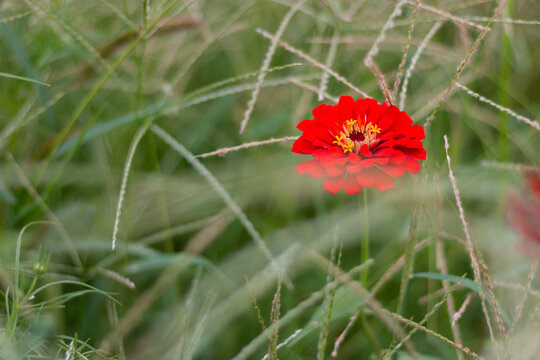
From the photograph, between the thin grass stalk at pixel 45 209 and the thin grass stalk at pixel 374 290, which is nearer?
the thin grass stalk at pixel 374 290

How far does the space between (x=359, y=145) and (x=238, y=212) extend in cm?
12

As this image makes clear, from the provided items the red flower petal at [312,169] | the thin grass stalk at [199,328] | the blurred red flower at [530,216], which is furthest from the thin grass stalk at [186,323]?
the blurred red flower at [530,216]

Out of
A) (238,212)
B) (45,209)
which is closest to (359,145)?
(238,212)

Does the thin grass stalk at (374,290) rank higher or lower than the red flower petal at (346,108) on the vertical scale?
lower

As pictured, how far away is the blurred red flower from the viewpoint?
387 mm

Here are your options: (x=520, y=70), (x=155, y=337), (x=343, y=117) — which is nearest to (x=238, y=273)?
(x=155, y=337)

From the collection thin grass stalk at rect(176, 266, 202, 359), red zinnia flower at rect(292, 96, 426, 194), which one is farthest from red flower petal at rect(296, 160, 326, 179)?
thin grass stalk at rect(176, 266, 202, 359)

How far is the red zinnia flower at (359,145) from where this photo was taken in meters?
0.34

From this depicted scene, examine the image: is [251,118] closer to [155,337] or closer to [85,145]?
[85,145]

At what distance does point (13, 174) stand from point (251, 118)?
0.34 meters

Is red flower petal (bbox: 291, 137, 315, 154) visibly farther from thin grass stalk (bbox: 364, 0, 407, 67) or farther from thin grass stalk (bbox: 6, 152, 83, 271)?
thin grass stalk (bbox: 6, 152, 83, 271)

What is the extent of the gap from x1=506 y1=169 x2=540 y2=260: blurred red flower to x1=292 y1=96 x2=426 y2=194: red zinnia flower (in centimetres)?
11

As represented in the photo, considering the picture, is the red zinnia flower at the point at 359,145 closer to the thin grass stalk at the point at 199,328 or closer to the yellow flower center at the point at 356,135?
the yellow flower center at the point at 356,135

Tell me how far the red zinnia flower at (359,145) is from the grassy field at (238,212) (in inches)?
0.9
